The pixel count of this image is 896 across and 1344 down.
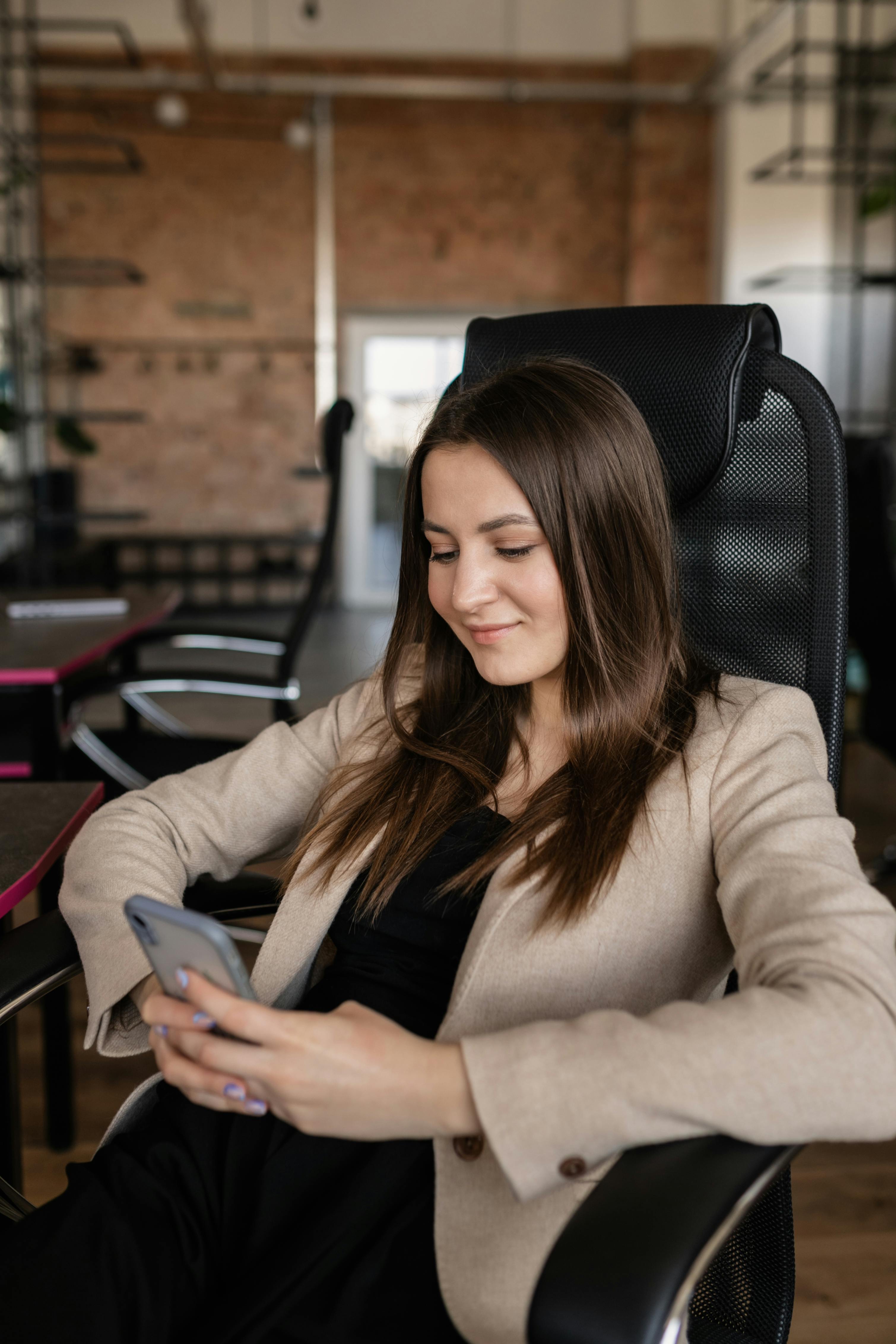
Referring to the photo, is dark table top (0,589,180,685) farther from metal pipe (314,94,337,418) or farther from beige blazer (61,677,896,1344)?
metal pipe (314,94,337,418)

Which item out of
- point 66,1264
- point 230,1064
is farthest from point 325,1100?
point 66,1264

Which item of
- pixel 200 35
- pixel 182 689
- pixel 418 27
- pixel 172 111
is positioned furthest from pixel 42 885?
pixel 418 27

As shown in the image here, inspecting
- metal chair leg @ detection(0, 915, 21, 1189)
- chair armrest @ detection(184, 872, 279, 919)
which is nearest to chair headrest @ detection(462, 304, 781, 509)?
chair armrest @ detection(184, 872, 279, 919)

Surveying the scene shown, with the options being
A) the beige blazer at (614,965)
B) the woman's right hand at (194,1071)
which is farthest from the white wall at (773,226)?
the woman's right hand at (194,1071)

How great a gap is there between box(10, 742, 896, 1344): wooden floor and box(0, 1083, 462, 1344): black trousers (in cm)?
76

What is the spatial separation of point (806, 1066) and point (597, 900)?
267 mm

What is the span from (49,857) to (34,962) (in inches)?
6.5

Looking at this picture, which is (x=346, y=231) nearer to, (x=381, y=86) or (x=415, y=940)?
(x=381, y=86)

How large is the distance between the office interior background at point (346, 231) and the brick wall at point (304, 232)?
18 millimetres

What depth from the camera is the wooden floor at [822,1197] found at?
1520mm

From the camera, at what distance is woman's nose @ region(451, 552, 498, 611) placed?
1053 mm

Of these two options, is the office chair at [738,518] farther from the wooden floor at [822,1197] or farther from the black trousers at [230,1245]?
the wooden floor at [822,1197]

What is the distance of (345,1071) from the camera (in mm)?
767

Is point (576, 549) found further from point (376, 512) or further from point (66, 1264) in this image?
point (376, 512)
